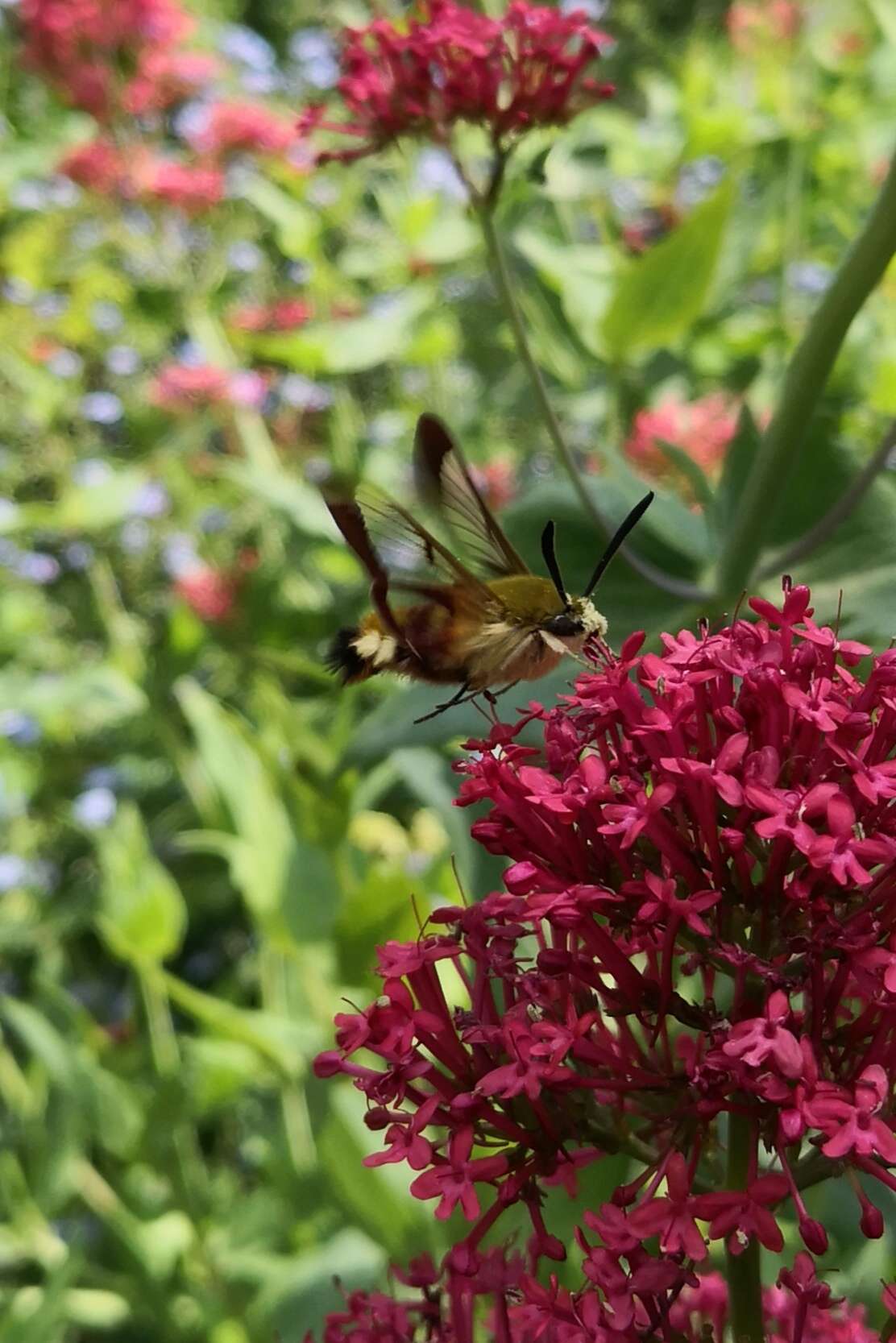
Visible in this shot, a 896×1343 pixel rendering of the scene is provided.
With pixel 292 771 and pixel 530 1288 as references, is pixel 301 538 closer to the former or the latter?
pixel 292 771

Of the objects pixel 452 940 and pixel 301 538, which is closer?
pixel 452 940

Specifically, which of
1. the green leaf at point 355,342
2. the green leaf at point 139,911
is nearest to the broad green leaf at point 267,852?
the green leaf at point 139,911

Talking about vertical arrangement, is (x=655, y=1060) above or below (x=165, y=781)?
above

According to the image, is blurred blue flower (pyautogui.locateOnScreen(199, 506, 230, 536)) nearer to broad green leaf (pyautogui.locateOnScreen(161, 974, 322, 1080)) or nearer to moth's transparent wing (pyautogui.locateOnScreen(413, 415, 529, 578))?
broad green leaf (pyautogui.locateOnScreen(161, 974, 322, 1080))

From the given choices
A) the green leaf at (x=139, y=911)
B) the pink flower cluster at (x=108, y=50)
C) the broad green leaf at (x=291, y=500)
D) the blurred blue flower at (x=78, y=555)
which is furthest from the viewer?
the blurred blue flower at (x=78, y=555)

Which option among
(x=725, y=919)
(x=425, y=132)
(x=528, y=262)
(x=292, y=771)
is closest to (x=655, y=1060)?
(x=725, y=919)

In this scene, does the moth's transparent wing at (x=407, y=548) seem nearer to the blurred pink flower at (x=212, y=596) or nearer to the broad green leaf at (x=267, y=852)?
the broad green leaf at (x=267, y=852)
